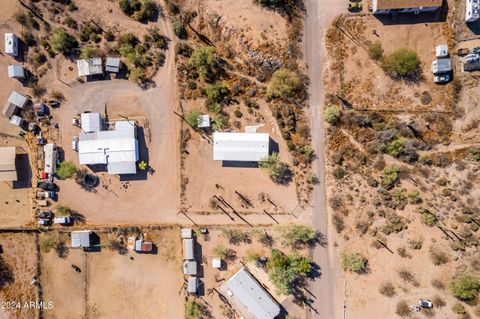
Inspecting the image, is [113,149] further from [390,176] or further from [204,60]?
[390,176]

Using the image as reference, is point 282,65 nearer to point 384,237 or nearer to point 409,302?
point 384,237

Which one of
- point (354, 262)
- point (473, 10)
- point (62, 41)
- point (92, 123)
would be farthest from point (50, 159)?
point (473, 10)

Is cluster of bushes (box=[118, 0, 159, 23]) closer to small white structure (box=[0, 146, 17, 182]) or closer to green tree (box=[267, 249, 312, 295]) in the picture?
small white structure (box=[0, 146, 17, 182])

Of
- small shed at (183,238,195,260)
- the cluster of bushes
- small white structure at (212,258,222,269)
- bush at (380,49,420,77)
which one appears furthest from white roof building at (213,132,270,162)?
the cluster of bushes

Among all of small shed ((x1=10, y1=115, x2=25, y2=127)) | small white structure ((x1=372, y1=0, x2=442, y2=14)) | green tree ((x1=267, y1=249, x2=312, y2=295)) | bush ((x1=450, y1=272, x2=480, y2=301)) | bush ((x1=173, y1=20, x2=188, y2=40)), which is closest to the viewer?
bush ((x1=450, y1=272, x2=480, y2=301))

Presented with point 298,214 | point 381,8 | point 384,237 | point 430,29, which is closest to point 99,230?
point 298,214
